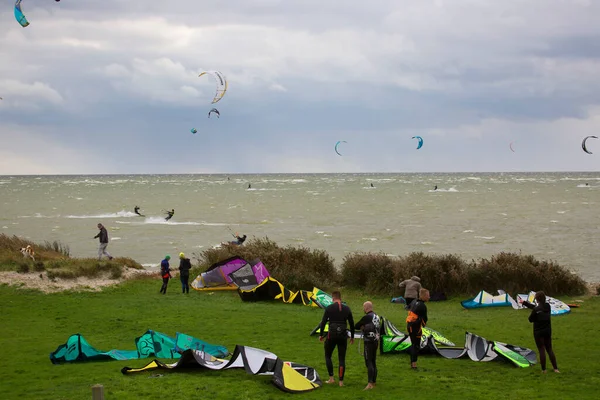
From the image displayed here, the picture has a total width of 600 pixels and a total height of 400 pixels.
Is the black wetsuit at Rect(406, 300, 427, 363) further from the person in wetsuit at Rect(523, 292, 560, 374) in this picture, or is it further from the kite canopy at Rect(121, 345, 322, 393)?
the kite canopy at Rect(121, 345, 322, 393)

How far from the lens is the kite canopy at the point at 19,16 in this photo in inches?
798

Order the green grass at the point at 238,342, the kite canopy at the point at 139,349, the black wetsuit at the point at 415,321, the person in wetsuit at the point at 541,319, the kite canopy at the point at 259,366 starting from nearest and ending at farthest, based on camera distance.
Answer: the green grass at the point at 238,342, the kite canopy at the point at 259,366, the person in wetsuit at the point at 541,319, the black wetsuit at the point at 415,321, the kite canopy at the point at 139,349

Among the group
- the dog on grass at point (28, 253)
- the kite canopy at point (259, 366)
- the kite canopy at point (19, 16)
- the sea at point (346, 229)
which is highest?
the kite canopy at point (19, 16)

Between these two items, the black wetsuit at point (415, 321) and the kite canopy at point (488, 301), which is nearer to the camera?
the black wetsuit at point (415, 321)

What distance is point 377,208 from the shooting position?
81.4 meters

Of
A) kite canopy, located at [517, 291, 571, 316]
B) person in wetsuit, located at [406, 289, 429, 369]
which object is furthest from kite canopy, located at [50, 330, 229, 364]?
kite canopy, located at [517, 291, 571, 316]

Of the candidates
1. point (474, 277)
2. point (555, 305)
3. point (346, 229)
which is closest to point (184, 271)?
point (474, 277)

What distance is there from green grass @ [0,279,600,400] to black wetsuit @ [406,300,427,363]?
50cm

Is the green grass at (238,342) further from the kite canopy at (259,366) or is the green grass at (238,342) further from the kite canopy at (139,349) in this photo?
the kite canopy at (139,349)

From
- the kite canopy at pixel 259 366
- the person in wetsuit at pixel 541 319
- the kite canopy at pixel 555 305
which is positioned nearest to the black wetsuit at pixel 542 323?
the person in wetsuit at pixel 541 319

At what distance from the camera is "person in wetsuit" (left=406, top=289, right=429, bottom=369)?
43.5 ft

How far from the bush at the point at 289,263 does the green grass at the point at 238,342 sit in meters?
1.46

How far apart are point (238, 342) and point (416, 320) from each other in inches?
192

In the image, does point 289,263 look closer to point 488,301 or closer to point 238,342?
point 488,301
